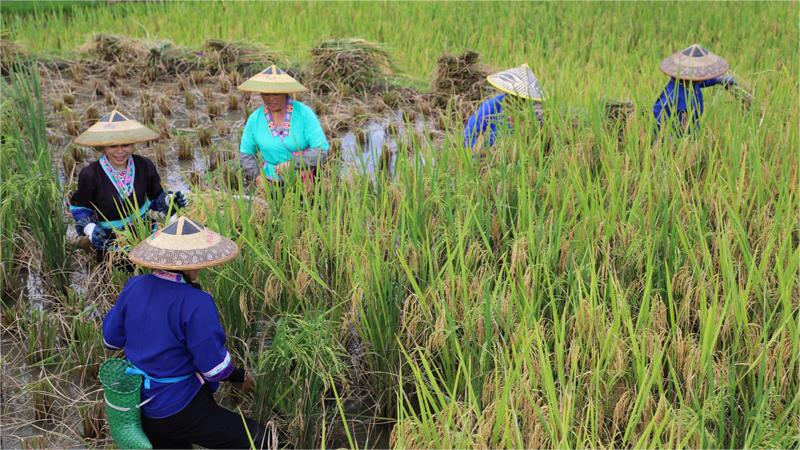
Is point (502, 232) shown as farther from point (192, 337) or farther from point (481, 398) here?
point (192, 337)

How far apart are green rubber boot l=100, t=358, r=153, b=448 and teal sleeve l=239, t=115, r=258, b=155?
2025mm

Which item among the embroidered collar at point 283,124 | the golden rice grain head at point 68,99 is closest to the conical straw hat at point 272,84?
the embroidered collar at point 283,124

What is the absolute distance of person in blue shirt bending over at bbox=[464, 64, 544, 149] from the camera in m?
4.08

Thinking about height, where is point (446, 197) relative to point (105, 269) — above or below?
above

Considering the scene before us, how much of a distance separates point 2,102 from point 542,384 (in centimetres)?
422

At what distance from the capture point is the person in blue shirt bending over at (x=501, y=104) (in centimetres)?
408

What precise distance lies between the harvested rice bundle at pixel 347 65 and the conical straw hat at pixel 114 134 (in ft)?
9.99

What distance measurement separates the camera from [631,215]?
300 centimetres

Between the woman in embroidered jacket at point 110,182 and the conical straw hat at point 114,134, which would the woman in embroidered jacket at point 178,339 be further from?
the conical straw hat at point 114,134

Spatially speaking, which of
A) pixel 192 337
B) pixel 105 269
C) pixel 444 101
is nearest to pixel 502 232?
pixel 192 337

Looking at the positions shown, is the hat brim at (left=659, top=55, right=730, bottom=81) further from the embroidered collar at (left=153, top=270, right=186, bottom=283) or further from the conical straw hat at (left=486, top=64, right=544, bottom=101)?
the embroidered collar at (left=153, top=270, right=186, bottom=283)

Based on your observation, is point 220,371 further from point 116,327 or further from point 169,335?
point 116,327

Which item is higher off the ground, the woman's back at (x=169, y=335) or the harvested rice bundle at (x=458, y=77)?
the harvested rice bundle at (x=458, y=77)

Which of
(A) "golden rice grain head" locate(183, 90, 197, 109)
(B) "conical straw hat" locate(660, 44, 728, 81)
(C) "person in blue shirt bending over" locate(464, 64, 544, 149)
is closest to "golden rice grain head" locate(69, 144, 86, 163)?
(A) "golden rice grain head" locate(183, 90, 197, 109)
